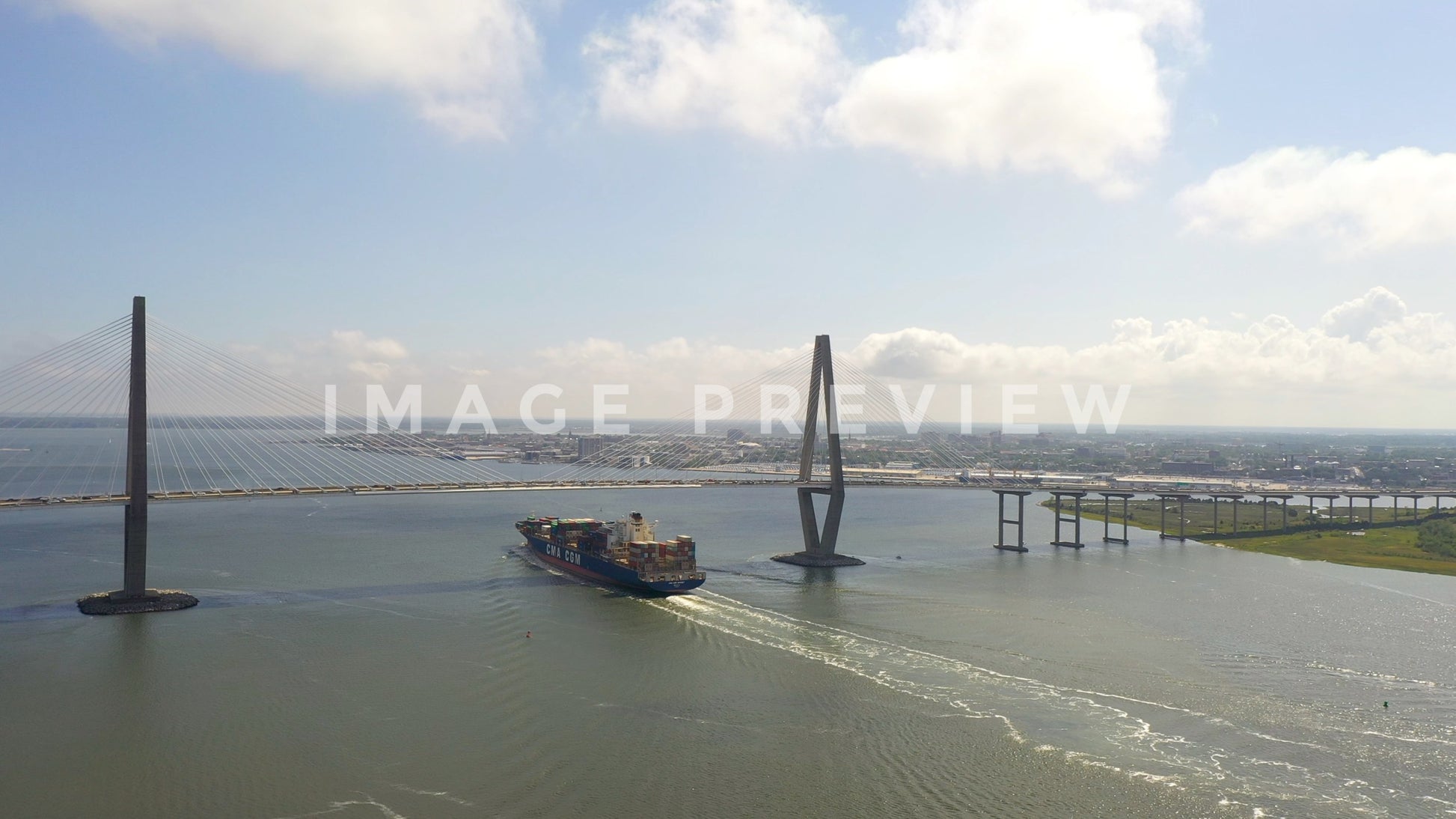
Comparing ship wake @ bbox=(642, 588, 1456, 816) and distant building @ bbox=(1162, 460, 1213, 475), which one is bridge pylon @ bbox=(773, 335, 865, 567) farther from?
distant building @ bbox=(1162, 460, 1213, 475)

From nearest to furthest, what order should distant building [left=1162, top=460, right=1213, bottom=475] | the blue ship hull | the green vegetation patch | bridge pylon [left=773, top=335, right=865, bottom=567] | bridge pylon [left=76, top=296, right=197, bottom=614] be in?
bridge pylon [left=76, top=296, right=197, bottom=614] < the blue ship hull < bridge pylon [left=773, top=335, right=865, bottom=567] < the green vegetation patch < distant building [left=1162, top=460, right=1213, bottom=475]

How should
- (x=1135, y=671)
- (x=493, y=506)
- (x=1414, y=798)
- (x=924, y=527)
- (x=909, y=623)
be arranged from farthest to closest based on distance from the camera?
(x=493, y=506), (x=924, y=527), (x=909, y=623), (x=1135, y=671), (x=1414, y=798)

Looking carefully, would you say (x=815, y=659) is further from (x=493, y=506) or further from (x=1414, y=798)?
(x=493, y=506)

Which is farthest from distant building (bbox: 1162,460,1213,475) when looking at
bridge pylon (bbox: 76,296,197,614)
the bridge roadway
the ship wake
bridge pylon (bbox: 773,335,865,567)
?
bridge pylon (bbox: 76,296,197,614)

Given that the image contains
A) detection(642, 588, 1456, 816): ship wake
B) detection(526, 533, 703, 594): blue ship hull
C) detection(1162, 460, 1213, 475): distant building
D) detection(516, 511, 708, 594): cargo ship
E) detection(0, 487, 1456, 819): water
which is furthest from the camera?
detection(1162, 460, 1213, 475): distant building

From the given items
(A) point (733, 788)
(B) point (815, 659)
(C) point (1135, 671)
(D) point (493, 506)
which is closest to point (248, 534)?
(D) point (493, 506)

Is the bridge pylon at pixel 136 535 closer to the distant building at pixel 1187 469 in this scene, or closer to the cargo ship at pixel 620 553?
the cargo ship at pixel 620 553

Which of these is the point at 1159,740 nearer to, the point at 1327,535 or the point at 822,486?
the point at 822,486

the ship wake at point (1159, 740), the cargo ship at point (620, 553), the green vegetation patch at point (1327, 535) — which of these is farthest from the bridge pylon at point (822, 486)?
the green vegetation patch at point (1327, 535)
